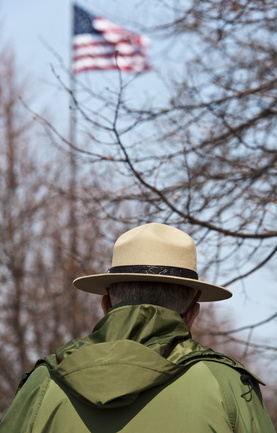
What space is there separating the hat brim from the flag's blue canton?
10.5 metres

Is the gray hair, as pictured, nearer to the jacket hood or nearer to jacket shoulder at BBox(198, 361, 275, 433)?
the jacket hood

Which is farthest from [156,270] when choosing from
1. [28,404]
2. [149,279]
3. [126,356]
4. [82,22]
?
[82,22]

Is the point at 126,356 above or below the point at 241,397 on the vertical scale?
above

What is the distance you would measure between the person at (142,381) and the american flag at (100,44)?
6189mm

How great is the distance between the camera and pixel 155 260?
2.60 m

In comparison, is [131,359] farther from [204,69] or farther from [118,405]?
[204,69]

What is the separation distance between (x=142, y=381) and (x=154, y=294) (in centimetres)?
35

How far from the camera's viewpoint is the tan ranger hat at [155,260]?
98.5 inches

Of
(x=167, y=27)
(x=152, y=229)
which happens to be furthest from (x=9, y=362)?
(x=152, y=229)

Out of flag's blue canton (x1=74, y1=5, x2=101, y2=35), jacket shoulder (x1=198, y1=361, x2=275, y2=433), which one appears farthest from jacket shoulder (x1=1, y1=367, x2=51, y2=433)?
flag's blue canton (x1=74, y1=5, x2=101, y2=35)

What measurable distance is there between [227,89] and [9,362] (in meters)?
12.5

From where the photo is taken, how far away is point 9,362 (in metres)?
18.2

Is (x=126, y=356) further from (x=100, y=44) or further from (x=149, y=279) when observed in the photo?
(x=100, y=44)

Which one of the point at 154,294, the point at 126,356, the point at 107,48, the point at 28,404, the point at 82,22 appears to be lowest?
the point at 28,404
